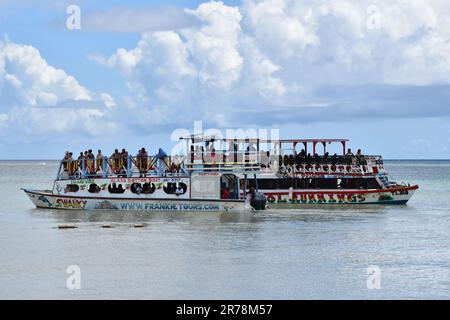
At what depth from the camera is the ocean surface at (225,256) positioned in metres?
21.3

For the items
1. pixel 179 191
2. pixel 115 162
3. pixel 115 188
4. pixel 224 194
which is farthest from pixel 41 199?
pixel 224 194

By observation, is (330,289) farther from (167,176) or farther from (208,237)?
(167,176)

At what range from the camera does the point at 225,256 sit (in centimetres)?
2642

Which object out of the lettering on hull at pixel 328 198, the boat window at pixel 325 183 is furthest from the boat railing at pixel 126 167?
the boat window at pixel 325 183

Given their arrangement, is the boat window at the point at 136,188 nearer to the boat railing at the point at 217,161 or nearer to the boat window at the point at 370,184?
the boat railing at the point at 217,161

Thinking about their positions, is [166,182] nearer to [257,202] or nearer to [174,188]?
[174,188]

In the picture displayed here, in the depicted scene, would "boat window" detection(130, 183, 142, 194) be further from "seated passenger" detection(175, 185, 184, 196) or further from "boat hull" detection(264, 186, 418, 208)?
"boat hull" detection(264, 186, 418, 208)

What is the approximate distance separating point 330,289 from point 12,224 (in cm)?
2076

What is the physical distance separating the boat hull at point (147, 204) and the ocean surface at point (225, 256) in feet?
1.95

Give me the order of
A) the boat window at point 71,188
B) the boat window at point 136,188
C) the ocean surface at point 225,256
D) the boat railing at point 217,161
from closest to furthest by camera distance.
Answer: the ocean surface at point 225,256 < the boat railing at point 217,161 < the boat window at point 136,188 < the boat window at point 71,188

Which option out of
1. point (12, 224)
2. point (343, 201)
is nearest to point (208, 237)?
point (12, 224)

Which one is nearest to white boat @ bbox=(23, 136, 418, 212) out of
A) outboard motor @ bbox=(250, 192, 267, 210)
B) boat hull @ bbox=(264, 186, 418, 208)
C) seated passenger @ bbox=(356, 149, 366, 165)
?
outboard motor @ bbox=(250, 192, 267, 210)

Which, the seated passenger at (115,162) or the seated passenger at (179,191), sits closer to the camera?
the seated passenger at (179,191)

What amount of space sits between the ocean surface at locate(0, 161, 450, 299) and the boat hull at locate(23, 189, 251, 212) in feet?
1.95
